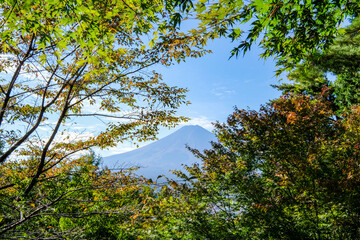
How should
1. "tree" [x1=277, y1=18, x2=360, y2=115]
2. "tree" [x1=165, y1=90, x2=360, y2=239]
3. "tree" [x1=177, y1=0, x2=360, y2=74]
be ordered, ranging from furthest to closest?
1. "tree" [x1=277, y1=18, x2=360, y2=115]
2. "tree" [x1=165, y1=90, x2=360, y2=239]
3. "tree" [x1=177, y1=0, x2=360, y2=74]

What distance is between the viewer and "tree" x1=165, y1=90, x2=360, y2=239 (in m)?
3.92

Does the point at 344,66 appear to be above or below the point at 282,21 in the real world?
above

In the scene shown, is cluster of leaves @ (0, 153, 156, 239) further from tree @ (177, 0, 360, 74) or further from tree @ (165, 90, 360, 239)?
tree @ (177, 0, 360, 74)

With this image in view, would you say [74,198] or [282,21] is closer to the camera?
Result: [282,21]

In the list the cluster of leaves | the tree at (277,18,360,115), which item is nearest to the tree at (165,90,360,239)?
the cluster of leaves

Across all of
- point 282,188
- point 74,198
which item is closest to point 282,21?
point 282,188

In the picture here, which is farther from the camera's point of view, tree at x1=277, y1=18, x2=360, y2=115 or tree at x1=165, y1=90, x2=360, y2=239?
tree at x1=277, y1=18, x2=360, y2=115

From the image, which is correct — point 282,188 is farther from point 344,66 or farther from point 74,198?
point 344,66

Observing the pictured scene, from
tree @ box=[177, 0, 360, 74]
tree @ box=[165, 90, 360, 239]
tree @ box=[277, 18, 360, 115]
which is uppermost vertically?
tree @ box=[277, 18, 360, 115]

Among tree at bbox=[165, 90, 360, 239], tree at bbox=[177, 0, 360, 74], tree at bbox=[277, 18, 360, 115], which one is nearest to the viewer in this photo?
tree at bbox=[177, 0, 360, 74]

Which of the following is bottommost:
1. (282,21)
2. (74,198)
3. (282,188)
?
(282,188)

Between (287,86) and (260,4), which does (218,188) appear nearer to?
(260,4)

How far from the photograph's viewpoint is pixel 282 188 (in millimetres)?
4641

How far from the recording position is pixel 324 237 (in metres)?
4.25
